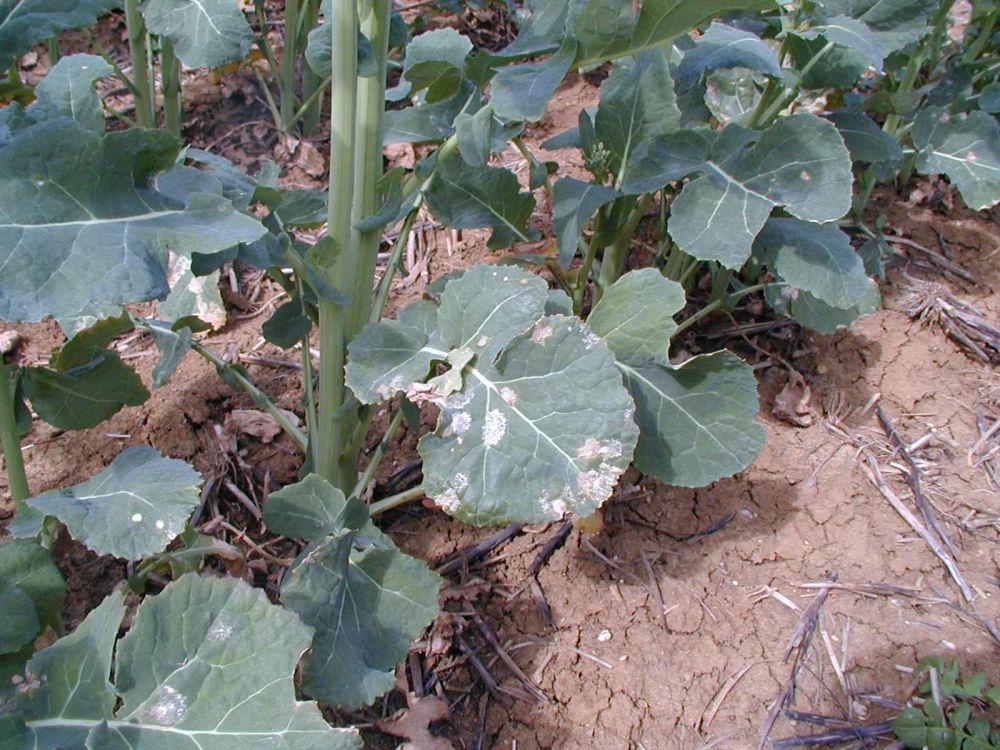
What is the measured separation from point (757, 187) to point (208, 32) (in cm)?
113

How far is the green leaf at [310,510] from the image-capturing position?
53.7 inches

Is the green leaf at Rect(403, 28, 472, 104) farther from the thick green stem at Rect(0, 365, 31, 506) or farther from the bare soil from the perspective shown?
the thick green stem at Rect(0, 365, 31, 506)

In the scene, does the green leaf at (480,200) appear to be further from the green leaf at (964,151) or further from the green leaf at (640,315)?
the green leaf at (964,151)

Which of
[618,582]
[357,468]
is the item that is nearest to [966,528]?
[618,582]

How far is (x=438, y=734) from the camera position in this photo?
4.87 ft

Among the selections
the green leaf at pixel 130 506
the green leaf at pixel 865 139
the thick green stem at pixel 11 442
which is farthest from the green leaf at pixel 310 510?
the green leaf at pixel 865 139

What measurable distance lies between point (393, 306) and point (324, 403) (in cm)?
69

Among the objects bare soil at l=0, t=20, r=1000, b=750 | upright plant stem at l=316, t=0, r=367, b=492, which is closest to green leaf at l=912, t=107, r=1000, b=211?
bare soil at l=0, t=20, r=1000, b=750

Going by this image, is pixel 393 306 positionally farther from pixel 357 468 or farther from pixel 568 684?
pixel 568 684

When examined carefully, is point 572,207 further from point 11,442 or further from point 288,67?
point 288,67

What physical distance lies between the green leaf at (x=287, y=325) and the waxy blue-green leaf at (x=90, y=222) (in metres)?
0.36

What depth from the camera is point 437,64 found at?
58.5 inches

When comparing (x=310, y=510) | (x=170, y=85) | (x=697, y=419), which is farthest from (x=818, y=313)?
(x=170, y=85)

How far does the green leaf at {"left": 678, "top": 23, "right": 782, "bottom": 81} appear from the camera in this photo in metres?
1.43
